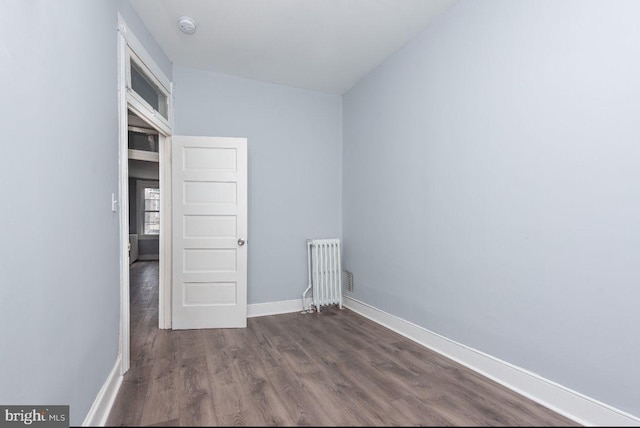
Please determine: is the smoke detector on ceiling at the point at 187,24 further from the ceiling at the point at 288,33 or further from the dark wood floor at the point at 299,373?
the dark wood floor at the point at 299,373

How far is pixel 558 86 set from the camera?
1.82 metres

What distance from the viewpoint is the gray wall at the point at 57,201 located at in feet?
3.50

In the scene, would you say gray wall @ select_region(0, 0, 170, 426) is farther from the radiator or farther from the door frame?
the radiator

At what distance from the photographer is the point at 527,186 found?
1977 millimetres

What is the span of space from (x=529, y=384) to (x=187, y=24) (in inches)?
146

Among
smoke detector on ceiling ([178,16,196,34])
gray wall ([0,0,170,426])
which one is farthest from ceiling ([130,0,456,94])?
gray wall ([0,0,170,426])

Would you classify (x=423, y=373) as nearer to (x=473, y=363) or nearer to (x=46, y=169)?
(x=473, y=363)

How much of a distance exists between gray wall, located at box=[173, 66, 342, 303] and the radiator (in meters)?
0.12

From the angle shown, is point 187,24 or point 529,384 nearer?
point 529,384

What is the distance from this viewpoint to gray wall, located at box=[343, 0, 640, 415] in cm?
158

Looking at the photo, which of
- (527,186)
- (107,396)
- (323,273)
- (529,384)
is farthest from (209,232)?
(529,384)

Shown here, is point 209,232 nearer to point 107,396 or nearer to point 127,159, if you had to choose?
point 127,159

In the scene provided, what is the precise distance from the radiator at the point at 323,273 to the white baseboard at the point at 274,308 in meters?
0.10

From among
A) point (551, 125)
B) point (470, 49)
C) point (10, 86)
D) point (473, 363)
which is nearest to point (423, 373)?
point (473, 363)
